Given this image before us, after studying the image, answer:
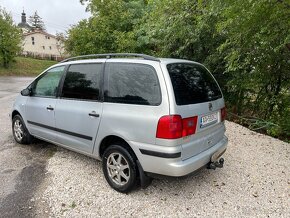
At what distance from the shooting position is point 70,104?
395 cm

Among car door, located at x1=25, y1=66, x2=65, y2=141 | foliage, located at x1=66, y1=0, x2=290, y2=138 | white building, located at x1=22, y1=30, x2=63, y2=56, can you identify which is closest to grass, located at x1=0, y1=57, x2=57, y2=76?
white building, located at x1=22, y1=30, x2=63, y2=56

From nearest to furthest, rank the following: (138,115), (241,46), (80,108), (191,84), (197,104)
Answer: (138,115)
(197,104)
(191,84)
(80,108)
(241,46)

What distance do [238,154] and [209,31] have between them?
3822 mm

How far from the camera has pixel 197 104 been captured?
3.22 metres

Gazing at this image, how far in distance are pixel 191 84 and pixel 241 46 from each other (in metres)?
3.16

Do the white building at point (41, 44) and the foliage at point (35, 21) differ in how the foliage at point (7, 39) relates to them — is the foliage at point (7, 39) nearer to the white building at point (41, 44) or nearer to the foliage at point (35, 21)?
the white building at point (41, 44)

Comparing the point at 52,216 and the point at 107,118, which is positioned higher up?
the point at 107,118

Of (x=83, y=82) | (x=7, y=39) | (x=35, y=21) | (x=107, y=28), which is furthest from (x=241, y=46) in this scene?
(x=35, y=21)

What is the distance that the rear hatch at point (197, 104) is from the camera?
304 centimetres

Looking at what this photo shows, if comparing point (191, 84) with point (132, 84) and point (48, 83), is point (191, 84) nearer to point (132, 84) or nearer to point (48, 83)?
point (132, 84)

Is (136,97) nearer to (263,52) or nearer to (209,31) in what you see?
(263,52)

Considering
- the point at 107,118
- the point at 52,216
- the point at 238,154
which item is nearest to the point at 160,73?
the point at 107,118

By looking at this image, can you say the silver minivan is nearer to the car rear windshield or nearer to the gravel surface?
the car rear windshield

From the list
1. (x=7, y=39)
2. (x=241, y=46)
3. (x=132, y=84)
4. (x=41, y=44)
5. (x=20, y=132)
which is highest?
(x=41, y=44)
